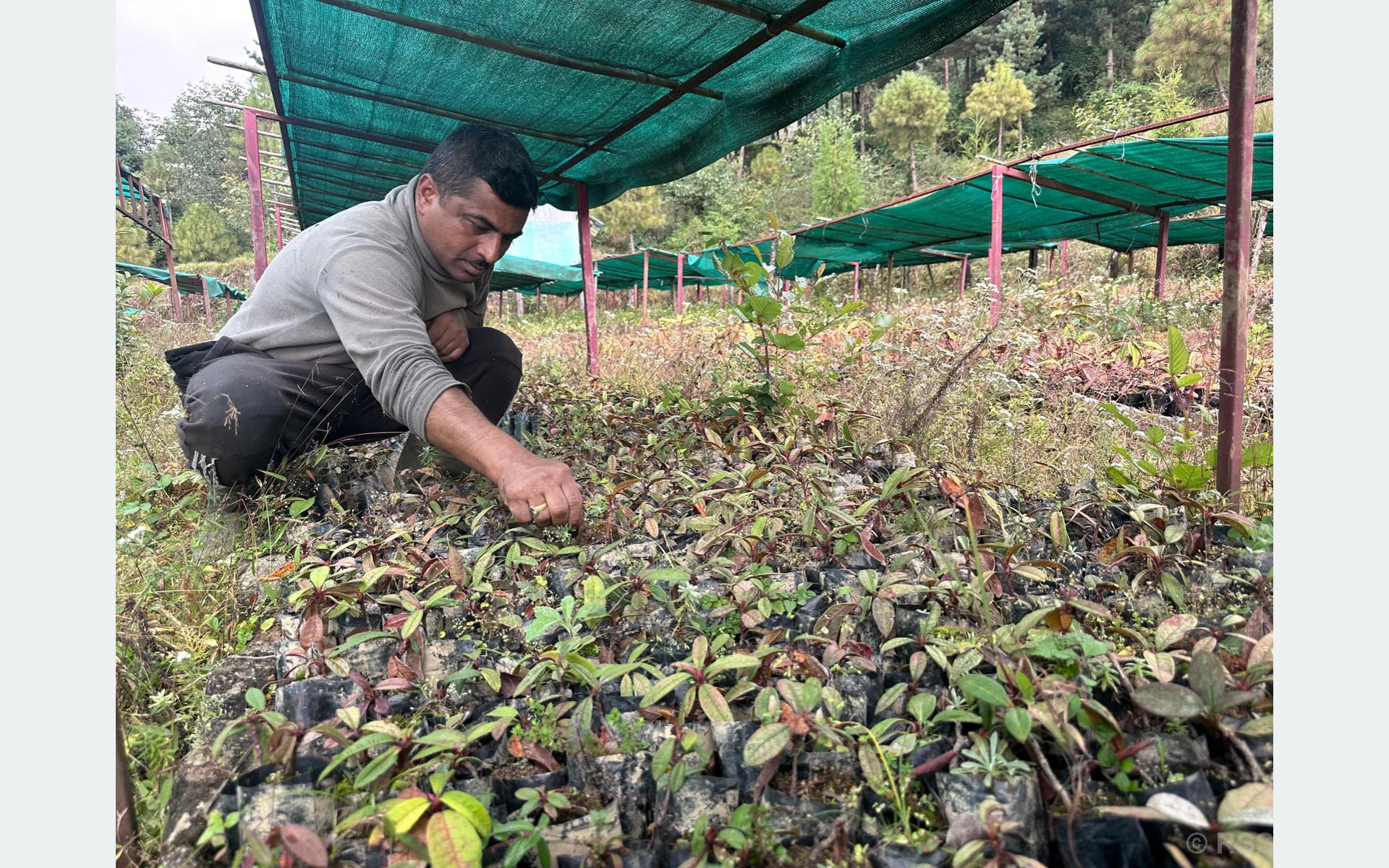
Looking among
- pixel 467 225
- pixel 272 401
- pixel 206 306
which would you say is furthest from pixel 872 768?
pixel 206 306

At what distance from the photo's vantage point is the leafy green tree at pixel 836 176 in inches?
1031

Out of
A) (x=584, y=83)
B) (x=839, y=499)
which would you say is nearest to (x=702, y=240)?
(x=584, y=83)

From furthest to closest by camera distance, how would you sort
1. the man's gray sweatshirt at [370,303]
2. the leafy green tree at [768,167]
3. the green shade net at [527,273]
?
the leafy green tree at [768,167]
the green shade net at [527,273]
the man's gray sweatshirt at [370,303]

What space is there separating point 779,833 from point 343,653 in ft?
3.05

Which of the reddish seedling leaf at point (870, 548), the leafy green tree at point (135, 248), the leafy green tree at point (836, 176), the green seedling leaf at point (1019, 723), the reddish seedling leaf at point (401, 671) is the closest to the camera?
the green seedling leaf at point (1019, 723)

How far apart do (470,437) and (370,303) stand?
602 millimetres

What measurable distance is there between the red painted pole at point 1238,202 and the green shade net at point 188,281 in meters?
18.9

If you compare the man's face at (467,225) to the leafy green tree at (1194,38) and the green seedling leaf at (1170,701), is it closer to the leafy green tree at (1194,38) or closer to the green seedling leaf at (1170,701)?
the green seedling leaf at (1170,701)

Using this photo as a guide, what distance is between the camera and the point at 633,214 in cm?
2820

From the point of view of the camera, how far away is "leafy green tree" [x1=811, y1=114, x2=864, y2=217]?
85.9 ft

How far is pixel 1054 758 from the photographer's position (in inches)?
39.7

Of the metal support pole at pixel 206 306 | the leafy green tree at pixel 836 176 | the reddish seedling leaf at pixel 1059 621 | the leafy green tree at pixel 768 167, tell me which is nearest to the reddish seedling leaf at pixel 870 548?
the reddish seedling leaf at pixel 1059 621

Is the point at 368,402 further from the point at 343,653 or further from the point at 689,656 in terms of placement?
the point at 689,656

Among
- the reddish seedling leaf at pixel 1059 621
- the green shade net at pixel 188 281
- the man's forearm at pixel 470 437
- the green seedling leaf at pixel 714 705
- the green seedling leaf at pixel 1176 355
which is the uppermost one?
the green shade net at pixel 188 281
